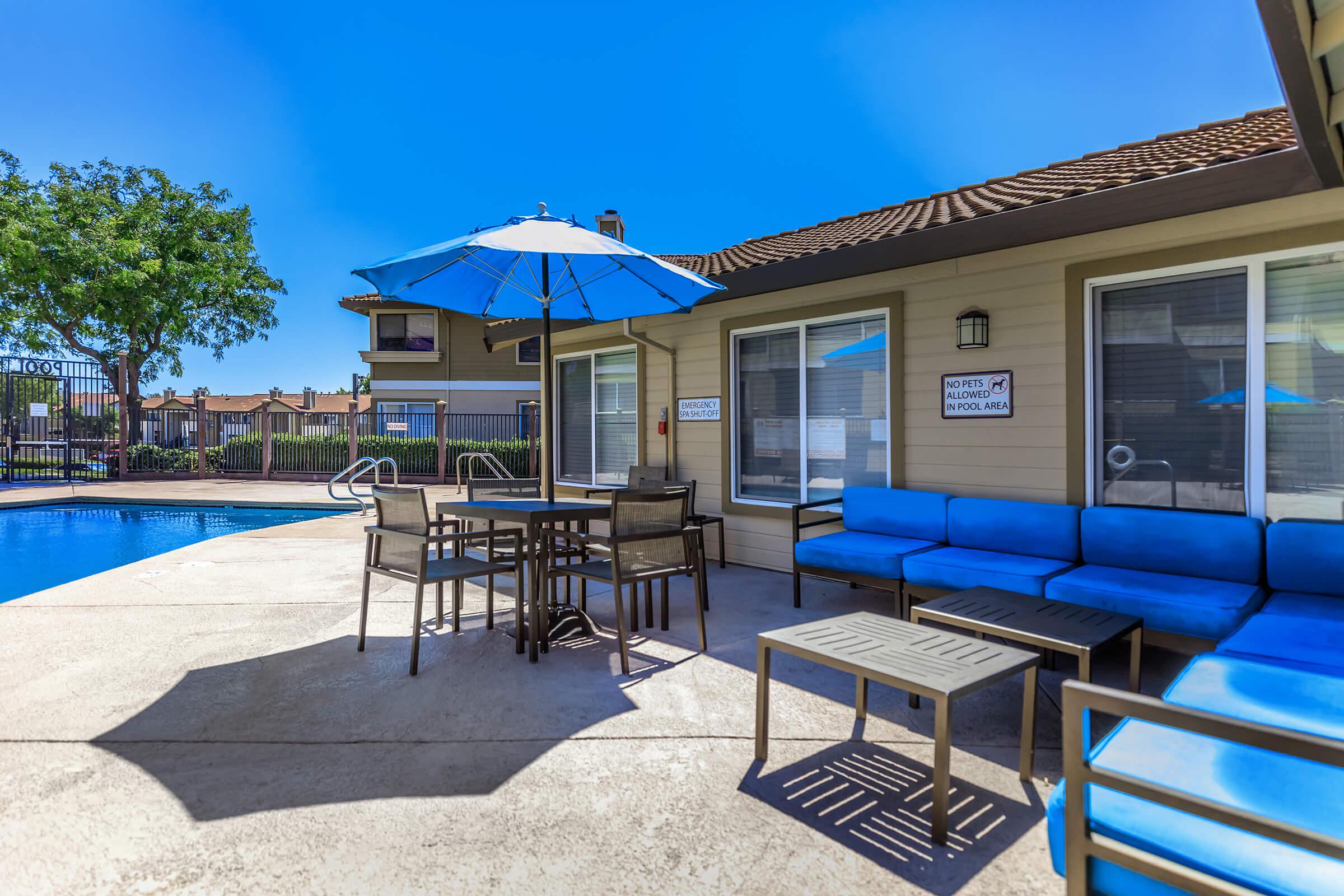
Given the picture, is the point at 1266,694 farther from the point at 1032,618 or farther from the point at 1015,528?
the point at 1015,528

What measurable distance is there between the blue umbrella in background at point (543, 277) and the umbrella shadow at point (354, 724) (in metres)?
1.25

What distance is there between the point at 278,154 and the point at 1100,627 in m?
18.5

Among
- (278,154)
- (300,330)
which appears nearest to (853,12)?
(278,154)

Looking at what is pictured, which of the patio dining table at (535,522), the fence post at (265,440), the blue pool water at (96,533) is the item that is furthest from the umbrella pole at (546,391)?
the fence post at (265,440)

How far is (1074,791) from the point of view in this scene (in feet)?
4.32

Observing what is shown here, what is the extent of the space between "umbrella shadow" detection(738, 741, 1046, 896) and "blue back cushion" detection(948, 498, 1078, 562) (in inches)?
81.4

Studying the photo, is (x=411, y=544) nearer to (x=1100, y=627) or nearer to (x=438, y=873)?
(x=438, y=873)

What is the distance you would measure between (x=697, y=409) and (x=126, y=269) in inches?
732

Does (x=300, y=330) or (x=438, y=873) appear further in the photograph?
(x=300, y=330)

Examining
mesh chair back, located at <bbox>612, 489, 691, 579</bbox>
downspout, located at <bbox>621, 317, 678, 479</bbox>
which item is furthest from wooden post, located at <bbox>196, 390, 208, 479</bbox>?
mesh chair back, located at <bbox>612, 489, 691, 579</bbox>

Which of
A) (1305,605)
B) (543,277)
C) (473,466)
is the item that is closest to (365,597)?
(543,277)

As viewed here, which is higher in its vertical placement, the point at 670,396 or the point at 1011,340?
the point at 1011,340

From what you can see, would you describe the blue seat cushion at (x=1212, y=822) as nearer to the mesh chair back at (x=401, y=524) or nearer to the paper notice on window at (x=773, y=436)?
the mesh chair back at (x=401, y=524)

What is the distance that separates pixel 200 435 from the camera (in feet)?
50.6
